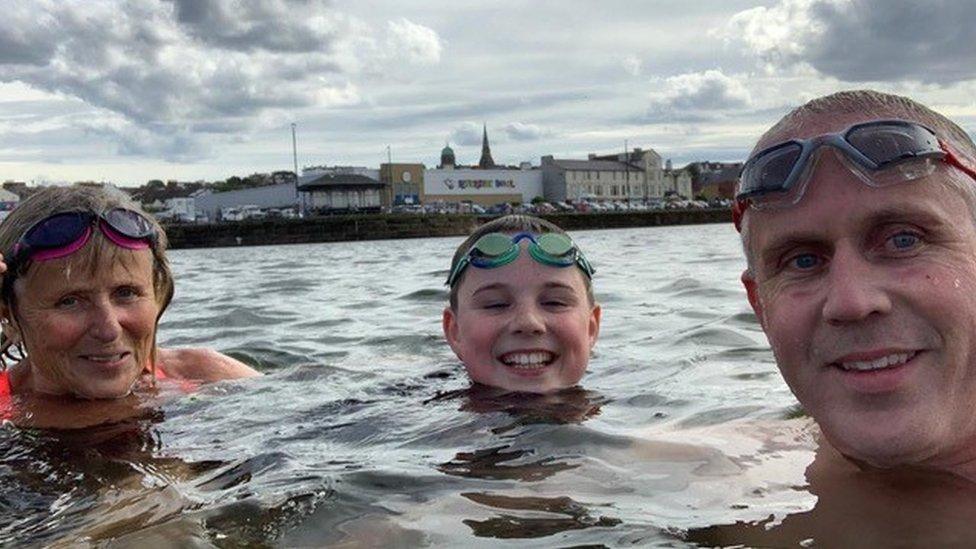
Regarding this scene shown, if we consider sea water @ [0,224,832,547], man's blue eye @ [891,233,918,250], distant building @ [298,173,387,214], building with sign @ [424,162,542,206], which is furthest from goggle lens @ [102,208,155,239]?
building with sign @ [424,162,542,206]

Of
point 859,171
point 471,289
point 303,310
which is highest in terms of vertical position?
point 859,171

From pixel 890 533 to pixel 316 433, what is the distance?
9.80 ft

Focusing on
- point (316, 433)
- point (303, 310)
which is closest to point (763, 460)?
point (316, 433)

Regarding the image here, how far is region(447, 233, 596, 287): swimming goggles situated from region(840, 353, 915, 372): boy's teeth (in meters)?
3.09

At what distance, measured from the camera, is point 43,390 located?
221 inches

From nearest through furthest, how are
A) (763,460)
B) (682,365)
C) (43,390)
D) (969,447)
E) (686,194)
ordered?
(969,447), (763,460), (43,390), (682,365), (686,194)

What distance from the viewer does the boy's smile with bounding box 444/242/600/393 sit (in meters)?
5.54

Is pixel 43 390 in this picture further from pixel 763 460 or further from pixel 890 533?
pixel 890 533

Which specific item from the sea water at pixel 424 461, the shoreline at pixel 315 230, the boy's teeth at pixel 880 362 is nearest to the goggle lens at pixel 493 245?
the sea water at pixel 424 461

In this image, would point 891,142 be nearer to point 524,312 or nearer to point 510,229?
point 524,312

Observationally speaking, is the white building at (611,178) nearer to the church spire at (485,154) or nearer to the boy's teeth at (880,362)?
the church spire at (485,154)

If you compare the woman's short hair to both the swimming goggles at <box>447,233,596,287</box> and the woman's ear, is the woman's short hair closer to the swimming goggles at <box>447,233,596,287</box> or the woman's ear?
the woman's ear

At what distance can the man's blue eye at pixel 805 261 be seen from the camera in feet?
9.30

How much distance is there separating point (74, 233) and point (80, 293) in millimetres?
325
